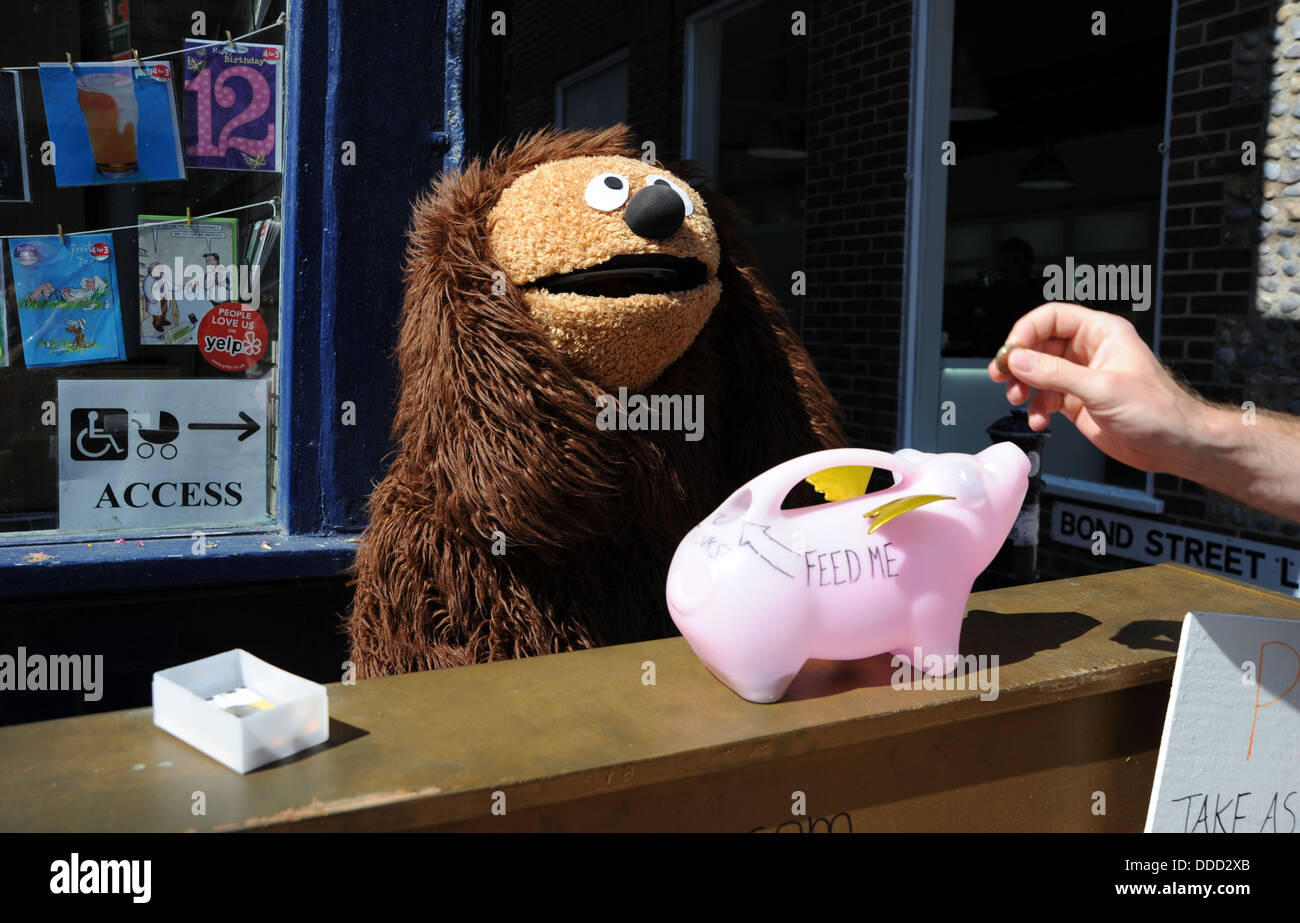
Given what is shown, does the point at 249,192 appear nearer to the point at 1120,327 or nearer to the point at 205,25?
the point at 205,25

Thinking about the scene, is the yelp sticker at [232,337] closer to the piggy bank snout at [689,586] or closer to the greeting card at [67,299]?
the greeting card at [67,299]

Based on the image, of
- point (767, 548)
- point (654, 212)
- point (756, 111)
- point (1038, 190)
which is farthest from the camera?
point (1038, 190)

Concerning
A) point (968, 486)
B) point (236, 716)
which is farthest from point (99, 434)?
point (968, 486)

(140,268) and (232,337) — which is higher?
(140,268)

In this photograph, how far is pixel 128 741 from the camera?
41.9 inches

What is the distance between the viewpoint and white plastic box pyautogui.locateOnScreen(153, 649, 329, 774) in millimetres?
992

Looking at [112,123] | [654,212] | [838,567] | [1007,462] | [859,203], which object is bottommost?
[838,567]

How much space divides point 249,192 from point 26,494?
0.90 m

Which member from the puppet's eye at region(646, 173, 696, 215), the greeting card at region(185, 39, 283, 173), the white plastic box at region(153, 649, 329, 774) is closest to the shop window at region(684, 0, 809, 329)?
the greeting card at region(185, 39, 283, 173)

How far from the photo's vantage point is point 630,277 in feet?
5.42

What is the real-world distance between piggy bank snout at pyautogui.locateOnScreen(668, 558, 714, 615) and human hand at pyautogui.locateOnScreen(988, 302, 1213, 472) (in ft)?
1.75

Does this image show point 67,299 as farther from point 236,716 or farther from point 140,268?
point 236,716

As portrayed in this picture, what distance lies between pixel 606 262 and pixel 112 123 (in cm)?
148

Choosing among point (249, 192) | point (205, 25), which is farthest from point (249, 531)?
point (205, 25)
